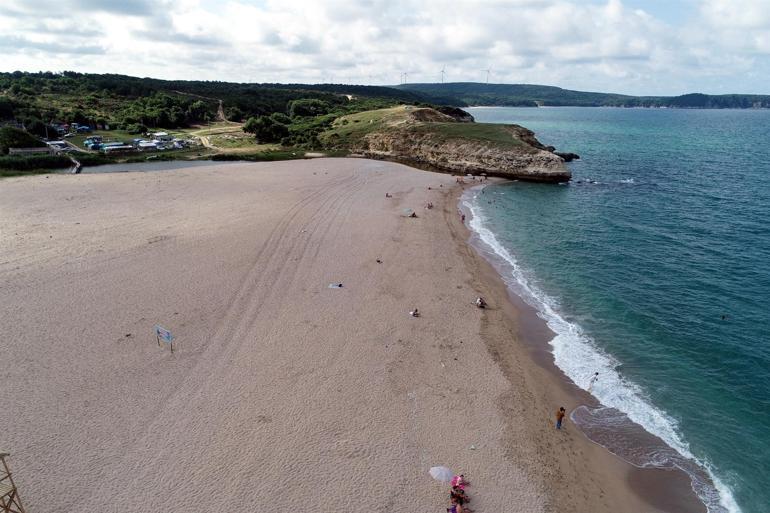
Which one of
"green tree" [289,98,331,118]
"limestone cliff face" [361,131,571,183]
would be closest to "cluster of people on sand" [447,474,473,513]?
"limestone cliff face" [361,131,571,183]

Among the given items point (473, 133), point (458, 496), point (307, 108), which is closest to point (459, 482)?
point (458, 496)

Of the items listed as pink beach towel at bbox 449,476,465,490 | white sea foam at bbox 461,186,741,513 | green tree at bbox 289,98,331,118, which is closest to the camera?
pink beach towel at bbox 449,476,465,490

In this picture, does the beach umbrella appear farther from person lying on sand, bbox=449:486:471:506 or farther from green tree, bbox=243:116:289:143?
green tree, bbox=243:116:289:143

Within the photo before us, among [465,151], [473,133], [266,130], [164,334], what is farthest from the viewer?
[266,130]

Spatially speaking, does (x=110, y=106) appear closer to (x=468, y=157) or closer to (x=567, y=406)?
(x=468, y=157)

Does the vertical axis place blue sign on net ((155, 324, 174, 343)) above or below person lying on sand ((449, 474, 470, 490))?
above

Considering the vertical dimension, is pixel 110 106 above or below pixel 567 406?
above

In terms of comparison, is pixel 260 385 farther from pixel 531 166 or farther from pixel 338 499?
pixel 531 166
